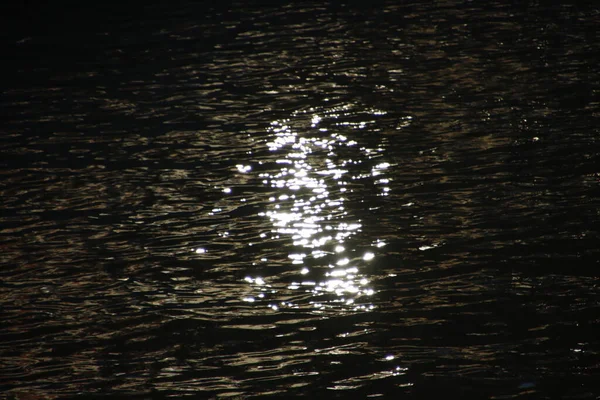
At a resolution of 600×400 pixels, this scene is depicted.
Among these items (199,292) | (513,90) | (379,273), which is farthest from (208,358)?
(513,90)

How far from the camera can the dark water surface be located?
390 inches

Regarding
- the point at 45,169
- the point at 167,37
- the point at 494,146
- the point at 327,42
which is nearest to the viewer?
the point at 494,146

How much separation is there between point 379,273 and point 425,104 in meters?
8.07

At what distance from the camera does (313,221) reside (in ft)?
45.8

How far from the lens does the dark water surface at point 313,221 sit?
9.91 m

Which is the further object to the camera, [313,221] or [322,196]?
[322,196]

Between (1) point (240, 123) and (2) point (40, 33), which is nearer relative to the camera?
(1) point (240, 123)

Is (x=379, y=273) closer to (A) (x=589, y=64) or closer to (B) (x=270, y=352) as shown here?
(B) (x=270, y=352)

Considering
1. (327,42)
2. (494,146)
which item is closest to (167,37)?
(327,42)

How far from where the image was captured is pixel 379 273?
11.9 m

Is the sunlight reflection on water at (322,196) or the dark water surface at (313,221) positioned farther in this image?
the sunlight reflection on water at (322,196)

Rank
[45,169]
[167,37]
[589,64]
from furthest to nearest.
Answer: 1. [167,37]
2. [589,64]
3. [45,169]

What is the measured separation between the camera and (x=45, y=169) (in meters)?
17.6

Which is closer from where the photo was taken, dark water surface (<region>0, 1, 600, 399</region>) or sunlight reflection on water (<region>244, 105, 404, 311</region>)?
dark water surface (<region>0, 1, 600, 399</region>)
